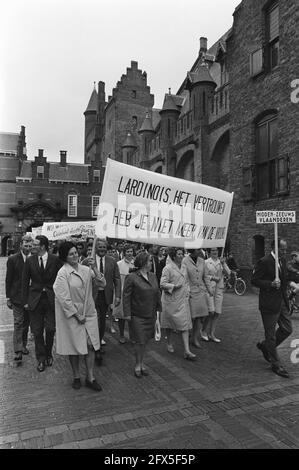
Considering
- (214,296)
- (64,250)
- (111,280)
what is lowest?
(214,296)

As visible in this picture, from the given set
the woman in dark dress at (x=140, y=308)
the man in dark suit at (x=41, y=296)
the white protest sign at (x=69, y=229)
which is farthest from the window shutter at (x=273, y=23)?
the man in dark suit at (x=41, y=296)

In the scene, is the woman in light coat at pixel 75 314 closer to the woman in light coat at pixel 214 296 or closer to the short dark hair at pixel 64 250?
the short dark hair at pixel 64 250

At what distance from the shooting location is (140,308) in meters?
5.06

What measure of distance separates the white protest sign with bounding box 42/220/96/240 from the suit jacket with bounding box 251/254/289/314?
9.29m

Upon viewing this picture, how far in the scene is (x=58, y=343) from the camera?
450cm

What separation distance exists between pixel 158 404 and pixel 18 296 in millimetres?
2917

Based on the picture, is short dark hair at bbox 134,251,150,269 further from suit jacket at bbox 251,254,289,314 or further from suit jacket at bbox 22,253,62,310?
suit jacket at bbox 251,254,289,314

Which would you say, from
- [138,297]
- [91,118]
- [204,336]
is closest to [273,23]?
[204,336]

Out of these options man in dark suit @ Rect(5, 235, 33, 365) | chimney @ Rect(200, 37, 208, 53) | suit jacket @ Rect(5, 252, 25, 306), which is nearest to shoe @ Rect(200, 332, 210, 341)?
man in dark suit @ Rect(5, 235, 33, 365)

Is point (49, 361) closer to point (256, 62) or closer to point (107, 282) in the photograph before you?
point (107, 282)

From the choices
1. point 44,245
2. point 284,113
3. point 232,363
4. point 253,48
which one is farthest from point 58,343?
point 253,48

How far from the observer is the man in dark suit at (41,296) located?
5.35 m
